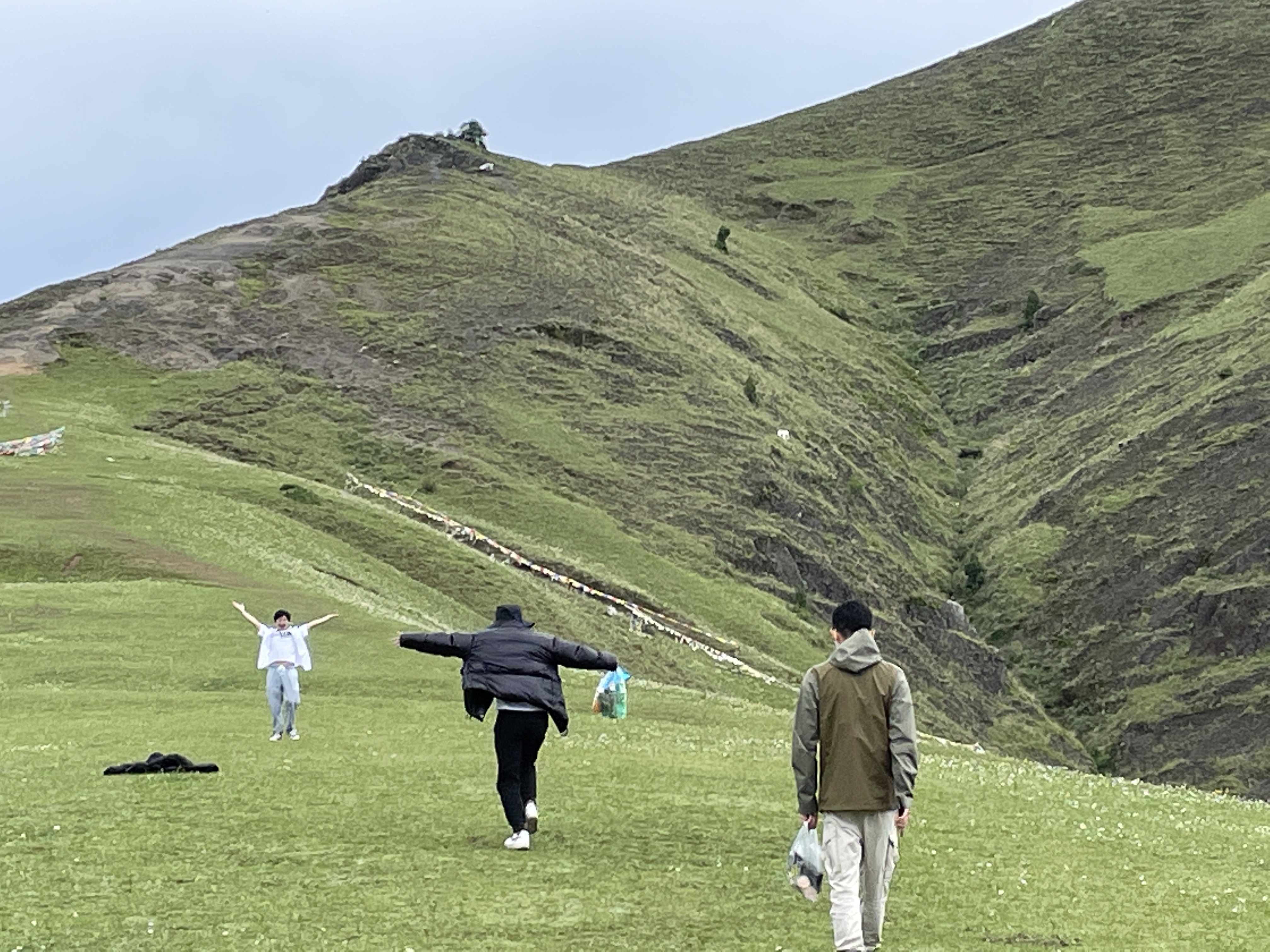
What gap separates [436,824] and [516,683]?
337cm

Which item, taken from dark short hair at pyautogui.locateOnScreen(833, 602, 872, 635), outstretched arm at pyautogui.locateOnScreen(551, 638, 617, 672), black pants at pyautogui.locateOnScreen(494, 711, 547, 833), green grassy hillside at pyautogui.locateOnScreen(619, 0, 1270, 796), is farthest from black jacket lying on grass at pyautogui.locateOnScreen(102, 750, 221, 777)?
green grassy hillside at pyautogui.locateOnScreen(619, 0, 1270, 796)

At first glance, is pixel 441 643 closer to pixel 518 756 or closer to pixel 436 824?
pixel 518 756

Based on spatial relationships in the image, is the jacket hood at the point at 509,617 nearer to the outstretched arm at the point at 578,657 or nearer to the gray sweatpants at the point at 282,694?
the outstretched arm at the point at 578,657

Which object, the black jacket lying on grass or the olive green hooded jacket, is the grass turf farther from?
the olive green hooded jacket

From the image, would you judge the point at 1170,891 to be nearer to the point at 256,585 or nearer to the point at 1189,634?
the point at 256,585

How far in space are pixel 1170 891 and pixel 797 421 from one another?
91334mm

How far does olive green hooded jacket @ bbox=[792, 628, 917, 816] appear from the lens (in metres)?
12.3

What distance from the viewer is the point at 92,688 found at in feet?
110

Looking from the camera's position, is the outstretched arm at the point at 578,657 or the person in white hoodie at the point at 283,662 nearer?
the outstretched arm at the point at 578,657

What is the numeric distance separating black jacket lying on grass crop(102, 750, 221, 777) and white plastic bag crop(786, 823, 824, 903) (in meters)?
11.8

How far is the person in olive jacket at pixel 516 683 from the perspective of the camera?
16.0 m

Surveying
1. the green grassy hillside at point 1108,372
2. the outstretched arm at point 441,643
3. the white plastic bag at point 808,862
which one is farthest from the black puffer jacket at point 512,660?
the green grassy hillside at point 1108,372

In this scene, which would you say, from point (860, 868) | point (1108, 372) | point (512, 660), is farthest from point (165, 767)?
point (1108, 372)

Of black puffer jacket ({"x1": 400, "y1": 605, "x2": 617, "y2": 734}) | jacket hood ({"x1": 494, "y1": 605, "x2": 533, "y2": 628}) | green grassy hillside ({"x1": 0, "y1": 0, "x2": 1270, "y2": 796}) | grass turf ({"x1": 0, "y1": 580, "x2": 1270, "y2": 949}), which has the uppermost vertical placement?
green grassy hillside ({"x1": 0, "y1": 0, "x2": 1270, "y2": 796})
